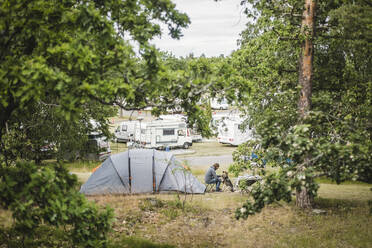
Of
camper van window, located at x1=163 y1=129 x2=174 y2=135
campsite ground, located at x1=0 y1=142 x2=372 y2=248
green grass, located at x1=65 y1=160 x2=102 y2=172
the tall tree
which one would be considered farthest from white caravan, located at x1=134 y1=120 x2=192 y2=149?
the tall tree

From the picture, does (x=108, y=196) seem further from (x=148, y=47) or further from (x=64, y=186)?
(x=148, y=47)

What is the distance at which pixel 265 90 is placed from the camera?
1153 cm

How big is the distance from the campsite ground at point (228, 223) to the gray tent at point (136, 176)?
1.72ft

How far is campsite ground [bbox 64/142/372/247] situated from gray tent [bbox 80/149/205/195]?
526mm

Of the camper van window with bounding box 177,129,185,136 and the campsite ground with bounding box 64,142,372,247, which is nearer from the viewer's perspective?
the campsite ground with bounding box 64,142,372,247

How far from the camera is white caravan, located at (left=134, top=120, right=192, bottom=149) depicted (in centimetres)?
2661

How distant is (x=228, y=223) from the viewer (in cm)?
1103

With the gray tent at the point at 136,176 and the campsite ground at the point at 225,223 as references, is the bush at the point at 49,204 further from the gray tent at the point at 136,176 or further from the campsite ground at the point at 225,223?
the gray tent at the point at 136,176

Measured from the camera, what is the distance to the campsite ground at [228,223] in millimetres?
9516

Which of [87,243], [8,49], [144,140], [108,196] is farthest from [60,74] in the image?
[144,140]

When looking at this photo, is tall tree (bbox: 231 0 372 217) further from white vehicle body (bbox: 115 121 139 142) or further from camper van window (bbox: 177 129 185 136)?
white vehicle body (bbox: 115 121 139 142)

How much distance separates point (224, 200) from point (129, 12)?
922cm

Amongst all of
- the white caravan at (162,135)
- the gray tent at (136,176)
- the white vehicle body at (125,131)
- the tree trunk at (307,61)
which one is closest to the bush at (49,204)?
the tree trunk at (307,61)

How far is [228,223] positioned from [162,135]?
1645 centimetres
